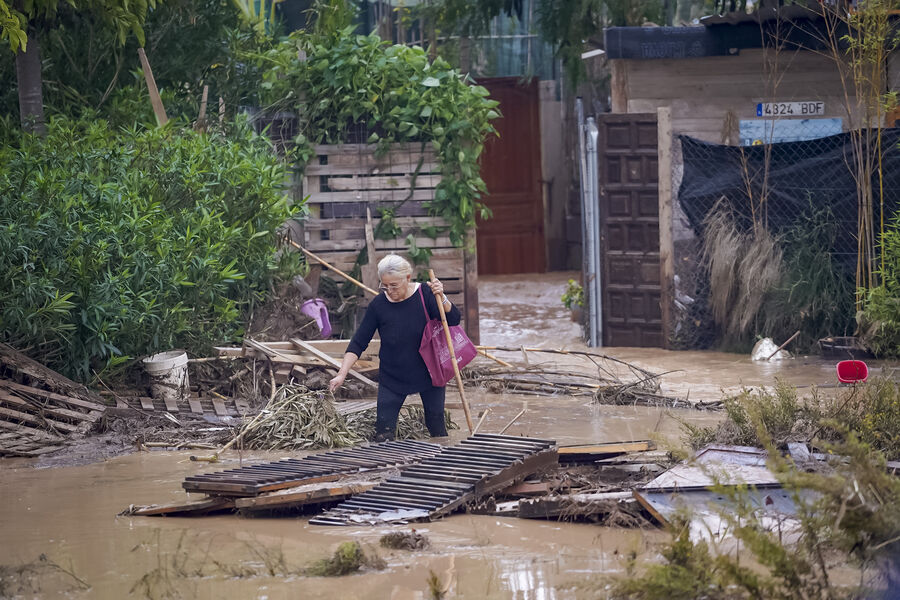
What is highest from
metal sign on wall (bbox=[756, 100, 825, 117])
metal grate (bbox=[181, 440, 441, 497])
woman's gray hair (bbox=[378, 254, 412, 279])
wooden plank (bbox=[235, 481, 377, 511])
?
metal sign on wall (bbox=[756, 100, 825, 117])

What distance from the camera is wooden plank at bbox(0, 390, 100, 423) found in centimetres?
885

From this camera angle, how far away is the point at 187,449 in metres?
8.52

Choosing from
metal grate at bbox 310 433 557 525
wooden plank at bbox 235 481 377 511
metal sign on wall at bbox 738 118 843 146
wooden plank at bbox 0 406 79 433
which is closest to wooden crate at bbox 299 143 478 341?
metal sign on wall at bbox 738 118 843 146

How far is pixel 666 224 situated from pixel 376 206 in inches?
135

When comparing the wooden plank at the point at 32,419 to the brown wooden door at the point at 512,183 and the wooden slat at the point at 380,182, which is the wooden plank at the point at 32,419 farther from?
the brown wooden door at the point at 512,183

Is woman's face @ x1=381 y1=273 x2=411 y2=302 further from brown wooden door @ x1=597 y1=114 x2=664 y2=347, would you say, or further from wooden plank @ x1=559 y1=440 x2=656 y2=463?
brown wooden door @ x1=597 y1=114 x2=664 y2=347

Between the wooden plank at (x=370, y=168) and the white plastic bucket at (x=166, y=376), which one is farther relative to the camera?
the wooden plank at (x=370, y=168)

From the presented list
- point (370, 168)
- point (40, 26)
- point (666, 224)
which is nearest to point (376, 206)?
point (370, 168)

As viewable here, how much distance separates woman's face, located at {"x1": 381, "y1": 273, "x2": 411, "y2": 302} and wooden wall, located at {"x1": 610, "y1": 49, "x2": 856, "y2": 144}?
252 inches

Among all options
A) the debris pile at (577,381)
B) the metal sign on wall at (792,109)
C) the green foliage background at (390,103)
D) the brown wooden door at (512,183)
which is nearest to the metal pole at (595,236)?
the green foliage background at (390,103)

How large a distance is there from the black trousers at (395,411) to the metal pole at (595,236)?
5408 mm

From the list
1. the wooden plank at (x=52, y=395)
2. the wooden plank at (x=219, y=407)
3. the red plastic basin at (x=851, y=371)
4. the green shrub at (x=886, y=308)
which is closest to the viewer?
the red plastic basin at (x=851, y=371)

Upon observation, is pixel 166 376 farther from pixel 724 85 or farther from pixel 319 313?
pixel 724 85

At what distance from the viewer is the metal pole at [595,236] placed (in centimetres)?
1339
